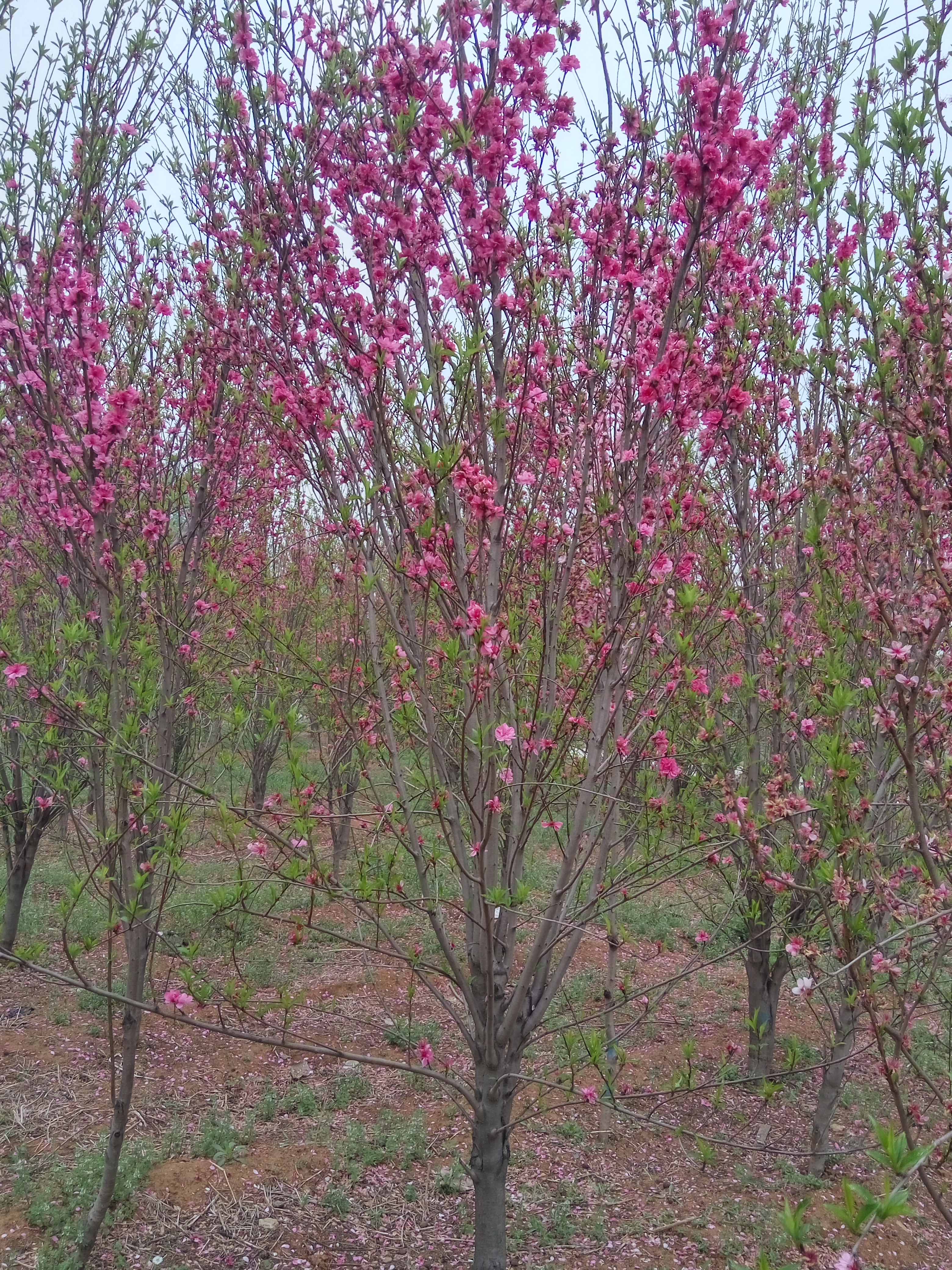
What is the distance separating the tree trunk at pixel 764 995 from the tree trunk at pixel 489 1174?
9.62ft

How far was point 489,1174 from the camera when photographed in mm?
3068

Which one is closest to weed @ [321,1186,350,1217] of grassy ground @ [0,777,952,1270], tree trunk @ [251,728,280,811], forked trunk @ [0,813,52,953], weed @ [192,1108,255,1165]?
grassy ground @ [0,777,952,1270]

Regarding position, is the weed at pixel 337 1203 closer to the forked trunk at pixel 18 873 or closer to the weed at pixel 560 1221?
the weed at pixel 560 1221

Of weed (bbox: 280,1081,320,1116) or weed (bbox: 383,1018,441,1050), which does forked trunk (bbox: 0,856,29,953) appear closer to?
weed (bbox: 280,1081,320,1116)

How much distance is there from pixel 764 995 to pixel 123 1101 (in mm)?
4178

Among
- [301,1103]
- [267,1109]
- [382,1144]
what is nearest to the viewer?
[382,1144]

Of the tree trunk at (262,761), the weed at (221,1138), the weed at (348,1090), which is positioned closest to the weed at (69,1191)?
the weed at (221,1138)

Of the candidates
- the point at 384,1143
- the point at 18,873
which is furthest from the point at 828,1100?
the point at 18,873

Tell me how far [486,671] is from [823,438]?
10.8 ft

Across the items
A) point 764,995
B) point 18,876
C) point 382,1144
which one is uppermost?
point 18,876

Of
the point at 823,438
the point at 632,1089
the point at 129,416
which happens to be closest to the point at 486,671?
the point at 129,416

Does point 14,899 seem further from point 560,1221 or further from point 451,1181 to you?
point 560,1221

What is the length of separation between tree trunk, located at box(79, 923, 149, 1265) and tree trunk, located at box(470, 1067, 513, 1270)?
5.22ft

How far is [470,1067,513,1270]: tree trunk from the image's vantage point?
3051 millimetres
